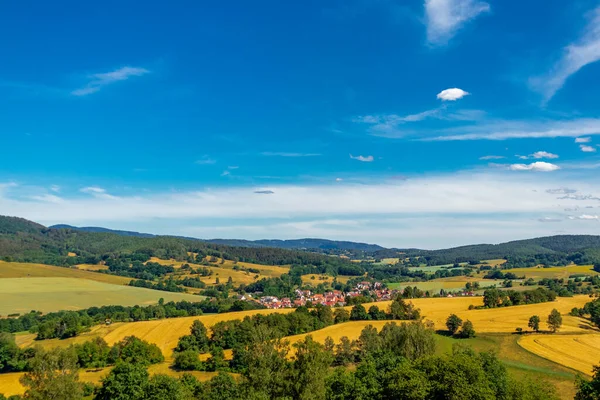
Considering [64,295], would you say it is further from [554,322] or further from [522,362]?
[554,322]

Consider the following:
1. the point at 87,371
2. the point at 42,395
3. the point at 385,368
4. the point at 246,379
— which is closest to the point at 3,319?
the point at 87,371

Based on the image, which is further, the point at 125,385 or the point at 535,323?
the point at 535,323

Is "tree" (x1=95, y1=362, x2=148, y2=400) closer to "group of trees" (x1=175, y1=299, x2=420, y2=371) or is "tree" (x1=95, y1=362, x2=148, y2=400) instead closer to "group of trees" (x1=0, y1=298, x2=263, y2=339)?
"group of trees" (x1=175, y1=299, x2=420, y2=371)

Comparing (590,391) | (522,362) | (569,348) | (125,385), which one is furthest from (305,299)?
(590,391)

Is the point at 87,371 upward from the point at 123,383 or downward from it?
downward

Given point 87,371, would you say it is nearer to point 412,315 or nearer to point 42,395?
point 42,395

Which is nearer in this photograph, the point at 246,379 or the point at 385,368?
the point at 246,379

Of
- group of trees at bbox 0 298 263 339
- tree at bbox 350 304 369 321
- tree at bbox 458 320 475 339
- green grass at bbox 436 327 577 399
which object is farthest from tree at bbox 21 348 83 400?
tree at bbox 350 304 369 321
